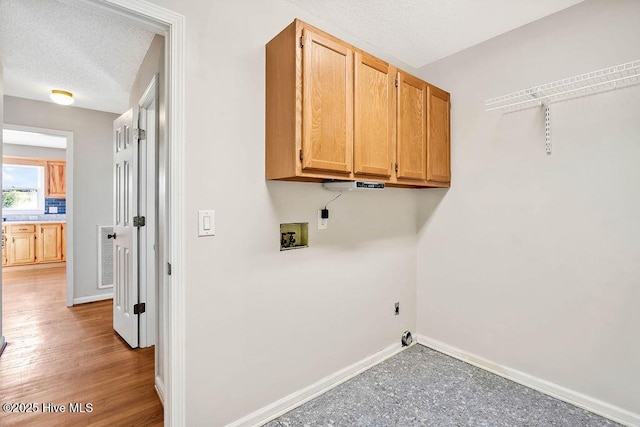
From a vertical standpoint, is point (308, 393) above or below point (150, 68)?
below

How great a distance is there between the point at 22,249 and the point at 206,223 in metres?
6.63

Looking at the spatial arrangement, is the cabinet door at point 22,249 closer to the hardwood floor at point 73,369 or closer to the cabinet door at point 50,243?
the cabinet door at point 50,243

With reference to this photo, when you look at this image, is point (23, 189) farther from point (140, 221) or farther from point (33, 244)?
point (140, 221)

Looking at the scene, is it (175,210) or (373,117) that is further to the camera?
(373,117)

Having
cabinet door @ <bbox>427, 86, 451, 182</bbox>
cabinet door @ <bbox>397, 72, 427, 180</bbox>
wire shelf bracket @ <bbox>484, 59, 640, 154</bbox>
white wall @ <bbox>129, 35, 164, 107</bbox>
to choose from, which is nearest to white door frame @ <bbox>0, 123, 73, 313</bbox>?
white wall @ <bbox>129, 35, 164, 107</bbox>

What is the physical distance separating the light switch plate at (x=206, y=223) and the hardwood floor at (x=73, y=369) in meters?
1.24

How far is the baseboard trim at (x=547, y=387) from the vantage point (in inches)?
68.9

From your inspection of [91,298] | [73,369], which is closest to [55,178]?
[91,298]

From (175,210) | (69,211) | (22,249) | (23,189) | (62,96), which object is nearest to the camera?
(175,210)

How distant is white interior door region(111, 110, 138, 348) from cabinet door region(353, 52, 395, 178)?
2.02 metres

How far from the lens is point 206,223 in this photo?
60.4 inches

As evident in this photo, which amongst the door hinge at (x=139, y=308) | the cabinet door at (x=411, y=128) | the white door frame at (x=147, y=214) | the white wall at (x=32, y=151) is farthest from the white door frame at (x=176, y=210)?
the white wall at (x=32, y=151)

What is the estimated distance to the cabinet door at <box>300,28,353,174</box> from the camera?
1.52 m

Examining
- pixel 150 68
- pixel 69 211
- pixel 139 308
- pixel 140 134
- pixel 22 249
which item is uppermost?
pixel 150 68
